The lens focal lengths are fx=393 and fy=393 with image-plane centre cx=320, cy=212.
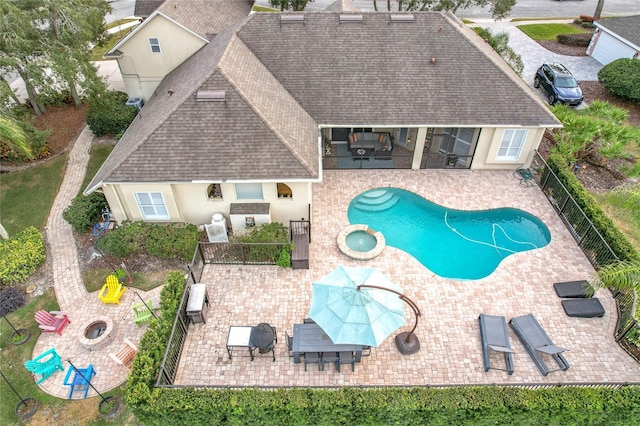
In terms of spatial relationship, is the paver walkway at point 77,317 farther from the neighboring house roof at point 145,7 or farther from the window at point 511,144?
the window at point 511,144

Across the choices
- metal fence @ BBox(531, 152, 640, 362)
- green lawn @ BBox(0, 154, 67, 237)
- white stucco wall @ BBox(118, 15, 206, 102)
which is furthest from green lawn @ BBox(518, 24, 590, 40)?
green lawn @ BBox(0, 154, 67, 237)

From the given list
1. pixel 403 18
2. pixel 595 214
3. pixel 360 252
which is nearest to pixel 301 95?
pixel 403 18

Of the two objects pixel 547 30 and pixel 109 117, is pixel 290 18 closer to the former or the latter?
pixel 109 117

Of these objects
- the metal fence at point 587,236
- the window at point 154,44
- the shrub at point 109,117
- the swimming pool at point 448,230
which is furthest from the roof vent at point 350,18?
the shrub at point 109,117

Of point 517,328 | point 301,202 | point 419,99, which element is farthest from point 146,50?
point 517,328

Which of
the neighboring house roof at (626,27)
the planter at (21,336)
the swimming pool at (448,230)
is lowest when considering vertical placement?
the planter at (21,336)

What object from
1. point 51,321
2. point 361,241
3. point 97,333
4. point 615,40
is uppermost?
point 615,40

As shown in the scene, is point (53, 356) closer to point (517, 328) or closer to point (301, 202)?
point (301, 202)
